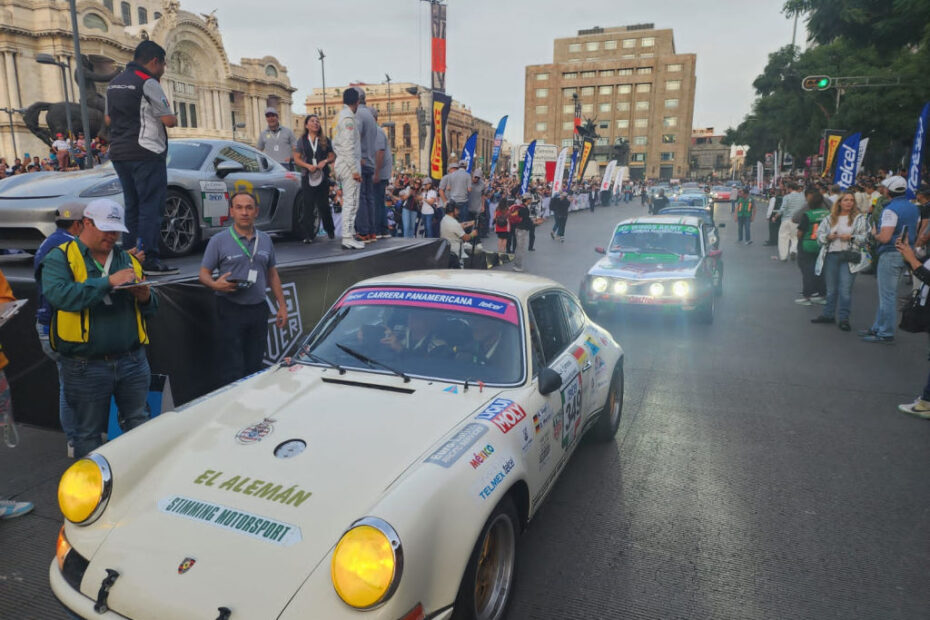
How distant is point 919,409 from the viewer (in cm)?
A: 518

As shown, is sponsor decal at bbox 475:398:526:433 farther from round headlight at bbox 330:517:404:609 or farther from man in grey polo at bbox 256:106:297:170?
man in grey polo at bbox 256:106:297:170

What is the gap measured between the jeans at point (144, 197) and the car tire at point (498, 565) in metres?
4.06

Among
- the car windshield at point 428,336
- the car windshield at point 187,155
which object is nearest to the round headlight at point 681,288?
the car windshield at point 428,336

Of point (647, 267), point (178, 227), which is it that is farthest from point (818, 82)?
point (178, 227)

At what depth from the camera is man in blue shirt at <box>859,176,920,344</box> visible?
7.08 m

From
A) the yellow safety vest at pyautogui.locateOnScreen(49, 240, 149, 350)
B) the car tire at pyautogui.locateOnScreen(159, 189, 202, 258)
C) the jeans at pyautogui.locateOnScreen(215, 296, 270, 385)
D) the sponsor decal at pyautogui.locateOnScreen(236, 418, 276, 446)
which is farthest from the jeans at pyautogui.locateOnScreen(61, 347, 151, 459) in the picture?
the car tire at pyautogui.locateOnScreen(159, 189, 202, 258)

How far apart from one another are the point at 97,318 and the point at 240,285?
3.96 feet

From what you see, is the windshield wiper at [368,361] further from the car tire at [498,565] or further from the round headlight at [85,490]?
the round headlight at [85,490]

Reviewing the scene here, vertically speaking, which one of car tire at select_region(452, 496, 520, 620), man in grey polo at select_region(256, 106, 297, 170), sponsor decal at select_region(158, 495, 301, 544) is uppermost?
man in grey polo at select_region(256, 106, 297, 170)

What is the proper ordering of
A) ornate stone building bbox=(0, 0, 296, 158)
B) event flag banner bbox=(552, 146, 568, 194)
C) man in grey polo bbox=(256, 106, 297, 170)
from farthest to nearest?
ornate stone building bbox=(0, 0, 296, 158) < event flag banner bbox=(552, 146, 568, 194) < man in grey polo bbox=(256, 106, 297, 170)

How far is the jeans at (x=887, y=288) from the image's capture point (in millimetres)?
7258

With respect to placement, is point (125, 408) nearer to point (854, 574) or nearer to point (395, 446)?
point (395, 446)

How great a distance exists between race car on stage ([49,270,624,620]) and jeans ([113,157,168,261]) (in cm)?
231

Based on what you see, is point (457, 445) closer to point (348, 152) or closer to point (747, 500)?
point (747, 500)
